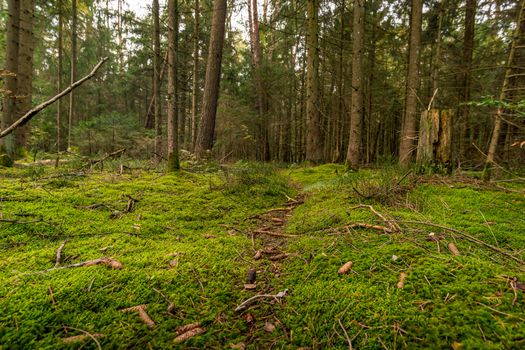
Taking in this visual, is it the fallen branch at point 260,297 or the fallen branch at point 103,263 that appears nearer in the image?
the fallen branch at point 260,297

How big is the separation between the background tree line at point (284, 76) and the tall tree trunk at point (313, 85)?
0.04m

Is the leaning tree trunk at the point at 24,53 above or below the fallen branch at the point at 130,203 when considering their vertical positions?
above

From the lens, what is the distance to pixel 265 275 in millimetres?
1997

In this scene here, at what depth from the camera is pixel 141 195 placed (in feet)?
12.6

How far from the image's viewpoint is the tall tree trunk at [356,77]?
22.5 feet

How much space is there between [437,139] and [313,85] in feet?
17.0

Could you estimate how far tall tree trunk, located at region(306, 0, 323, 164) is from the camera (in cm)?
876

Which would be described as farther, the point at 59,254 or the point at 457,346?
the point at 59,254

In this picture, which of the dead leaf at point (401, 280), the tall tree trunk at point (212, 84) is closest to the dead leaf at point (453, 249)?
the dead leaf at point (401, 280)

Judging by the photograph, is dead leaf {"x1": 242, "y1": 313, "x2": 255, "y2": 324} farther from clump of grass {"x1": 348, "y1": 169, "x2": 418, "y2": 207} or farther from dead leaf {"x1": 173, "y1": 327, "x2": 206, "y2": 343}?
clump of grass {"x1": 348, "y1": 169, "x2": 418, "y2": 207}

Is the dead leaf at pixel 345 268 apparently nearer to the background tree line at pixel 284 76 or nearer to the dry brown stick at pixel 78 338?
the dry brown stick at pixel 78 338

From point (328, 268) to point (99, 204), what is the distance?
286 centimetres

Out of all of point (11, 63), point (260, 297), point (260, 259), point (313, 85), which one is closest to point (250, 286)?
point (260, 297)

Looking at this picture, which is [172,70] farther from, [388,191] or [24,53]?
[24,53]
